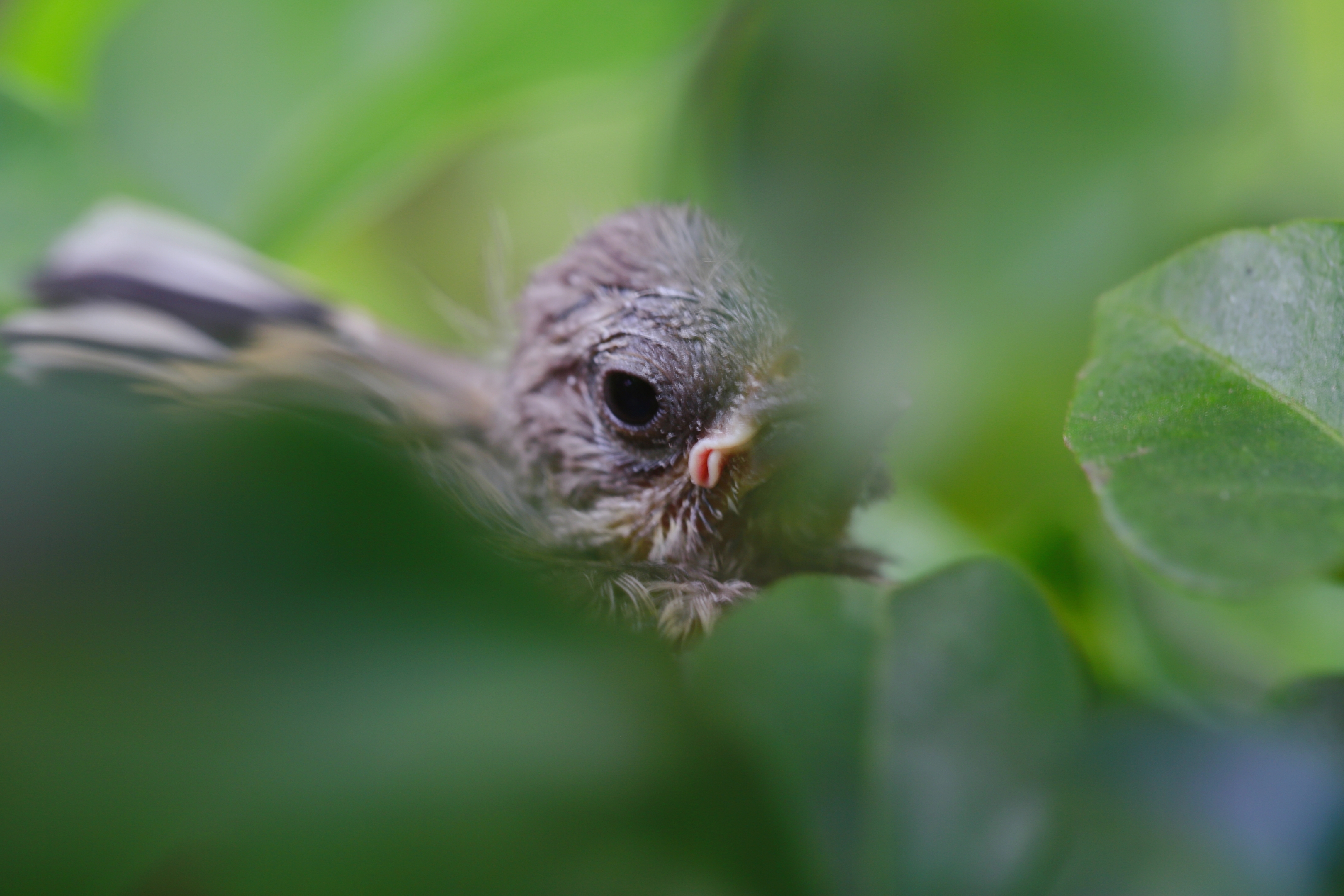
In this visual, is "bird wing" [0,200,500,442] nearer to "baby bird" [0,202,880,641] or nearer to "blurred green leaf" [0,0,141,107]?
"baby bird" [0,202,880,641]

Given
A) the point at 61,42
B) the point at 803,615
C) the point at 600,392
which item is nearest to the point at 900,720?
the point at 803,615

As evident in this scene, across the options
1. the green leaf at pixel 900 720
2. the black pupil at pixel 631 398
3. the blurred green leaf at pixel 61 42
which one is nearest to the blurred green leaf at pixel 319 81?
the blurred green leaf at pixel 61 42

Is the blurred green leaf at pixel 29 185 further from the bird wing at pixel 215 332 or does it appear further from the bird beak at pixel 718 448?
the bird beak at pixel 718 448

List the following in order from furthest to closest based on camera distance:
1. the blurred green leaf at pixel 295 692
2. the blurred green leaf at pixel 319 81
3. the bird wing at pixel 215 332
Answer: the blurred green leaf at pixel 319 81 → the bird wing at pixel 215 332 → the blurred green leaf at pixel 295 692

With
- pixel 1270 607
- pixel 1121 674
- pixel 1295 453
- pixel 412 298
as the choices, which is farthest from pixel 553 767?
pixel 412 298

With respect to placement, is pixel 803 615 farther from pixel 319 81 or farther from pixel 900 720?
pixel 319 81

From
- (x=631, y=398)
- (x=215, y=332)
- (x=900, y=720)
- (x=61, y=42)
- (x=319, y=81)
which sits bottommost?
(x=900, y=720)
